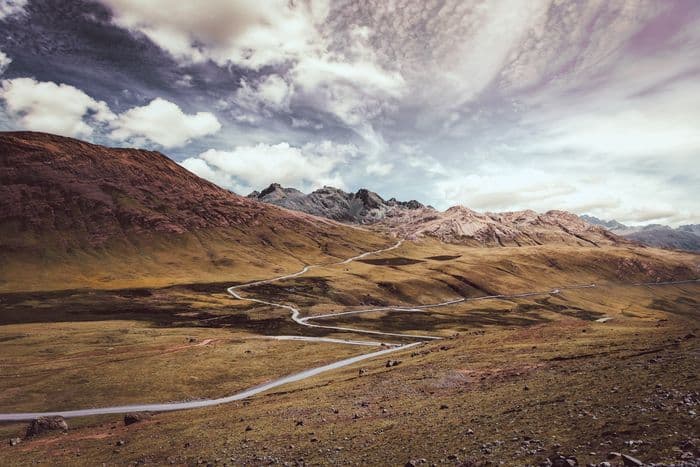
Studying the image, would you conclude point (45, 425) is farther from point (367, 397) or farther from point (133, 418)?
point (367, 397)

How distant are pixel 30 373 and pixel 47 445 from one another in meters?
37.5

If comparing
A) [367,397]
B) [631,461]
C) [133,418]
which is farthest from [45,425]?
[631,461]

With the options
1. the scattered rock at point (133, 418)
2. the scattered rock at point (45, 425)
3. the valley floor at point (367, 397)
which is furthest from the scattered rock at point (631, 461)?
the scattered rock at point (45, 425)

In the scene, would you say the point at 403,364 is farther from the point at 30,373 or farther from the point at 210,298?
the point at 210,298

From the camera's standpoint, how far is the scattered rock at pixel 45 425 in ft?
156

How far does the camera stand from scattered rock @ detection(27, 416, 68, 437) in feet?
156

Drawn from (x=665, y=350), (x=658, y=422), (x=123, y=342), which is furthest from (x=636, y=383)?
(x=123, y=342)

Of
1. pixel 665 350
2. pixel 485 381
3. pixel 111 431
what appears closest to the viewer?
pixel 665 350

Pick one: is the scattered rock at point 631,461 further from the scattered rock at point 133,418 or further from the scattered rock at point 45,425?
the scattered rock at point 45,425

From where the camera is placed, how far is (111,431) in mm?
46531

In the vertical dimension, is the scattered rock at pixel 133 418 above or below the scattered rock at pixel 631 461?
below

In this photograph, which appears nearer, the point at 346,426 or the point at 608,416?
the point at 608,416

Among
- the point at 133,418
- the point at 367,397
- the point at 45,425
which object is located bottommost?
the point at 45,425

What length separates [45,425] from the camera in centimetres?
4828
